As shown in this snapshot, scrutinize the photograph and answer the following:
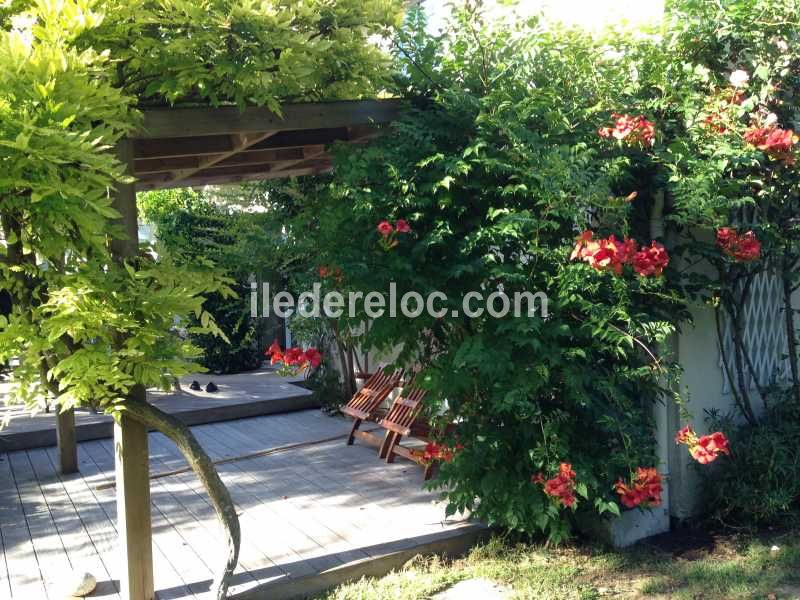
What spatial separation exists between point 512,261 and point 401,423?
85.6 inches

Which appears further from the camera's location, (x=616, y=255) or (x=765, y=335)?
(x=765, y=335)

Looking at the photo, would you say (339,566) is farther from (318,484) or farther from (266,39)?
(266,39)

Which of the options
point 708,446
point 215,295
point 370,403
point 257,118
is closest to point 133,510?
point 257,118

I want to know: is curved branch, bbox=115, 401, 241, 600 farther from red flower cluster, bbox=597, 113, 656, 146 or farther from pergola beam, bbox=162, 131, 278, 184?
red flower cluster, bbox=597, 113, 656, 146

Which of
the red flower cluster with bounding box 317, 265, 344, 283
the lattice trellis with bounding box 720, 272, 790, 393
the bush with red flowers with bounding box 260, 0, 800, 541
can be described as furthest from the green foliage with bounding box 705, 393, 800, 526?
the red flower cluster with bounding box 317, 265, 344, 283

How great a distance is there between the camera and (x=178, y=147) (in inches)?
170

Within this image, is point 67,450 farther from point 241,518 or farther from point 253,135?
point 253,135

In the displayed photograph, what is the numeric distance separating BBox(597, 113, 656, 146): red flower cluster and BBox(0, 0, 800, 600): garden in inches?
0.5

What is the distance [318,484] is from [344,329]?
73.2 inches

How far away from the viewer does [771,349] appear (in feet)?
16.9

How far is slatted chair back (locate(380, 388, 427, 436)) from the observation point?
5754 mm

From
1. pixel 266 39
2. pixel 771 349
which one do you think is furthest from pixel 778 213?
pixel 266 39

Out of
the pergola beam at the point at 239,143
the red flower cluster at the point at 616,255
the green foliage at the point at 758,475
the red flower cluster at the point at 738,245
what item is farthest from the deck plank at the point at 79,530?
the red flower cluster at the point at 738,245

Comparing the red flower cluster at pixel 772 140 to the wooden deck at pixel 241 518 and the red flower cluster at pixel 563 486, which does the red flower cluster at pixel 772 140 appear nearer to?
the red flower cluster at pixel 563 486
